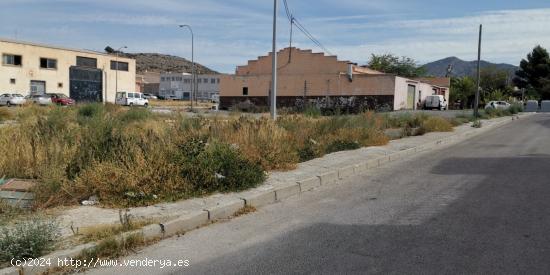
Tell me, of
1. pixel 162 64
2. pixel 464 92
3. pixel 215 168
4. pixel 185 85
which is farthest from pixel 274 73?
pixel 162 64

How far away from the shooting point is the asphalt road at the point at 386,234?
4.93 metres

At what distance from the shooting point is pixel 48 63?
6338 cm

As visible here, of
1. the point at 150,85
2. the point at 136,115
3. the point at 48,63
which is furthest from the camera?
the point at 150,85

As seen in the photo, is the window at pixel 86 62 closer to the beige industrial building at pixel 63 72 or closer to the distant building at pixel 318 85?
the beige industrial building at pixel 63 72

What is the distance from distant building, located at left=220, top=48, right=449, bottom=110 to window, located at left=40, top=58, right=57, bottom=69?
76.4 ft

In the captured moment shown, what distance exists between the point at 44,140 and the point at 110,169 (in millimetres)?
2276

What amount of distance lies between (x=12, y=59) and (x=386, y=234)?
208 feet

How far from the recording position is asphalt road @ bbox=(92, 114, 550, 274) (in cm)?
493

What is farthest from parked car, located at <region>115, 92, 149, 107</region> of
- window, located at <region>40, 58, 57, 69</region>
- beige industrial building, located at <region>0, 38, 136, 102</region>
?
window, located at <region>40, 58, 57, 69</region>

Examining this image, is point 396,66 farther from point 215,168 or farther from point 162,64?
point 162,64

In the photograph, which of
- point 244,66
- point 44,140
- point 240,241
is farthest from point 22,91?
point 240,241

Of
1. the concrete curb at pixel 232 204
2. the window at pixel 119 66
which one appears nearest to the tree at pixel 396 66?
the window at pixel 119 66

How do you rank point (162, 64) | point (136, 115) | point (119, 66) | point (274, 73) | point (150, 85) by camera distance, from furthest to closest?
point (162, 64) < point (150, 85) < point (119, 66) < point (136, 115) < point (274, 73)

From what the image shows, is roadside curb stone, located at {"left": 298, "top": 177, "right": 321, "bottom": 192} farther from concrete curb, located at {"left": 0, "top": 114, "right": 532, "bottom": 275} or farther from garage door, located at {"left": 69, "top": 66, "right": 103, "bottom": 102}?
garage door, located at {"left": 69, "top": 66, "right": 103, "bottom": 102}
